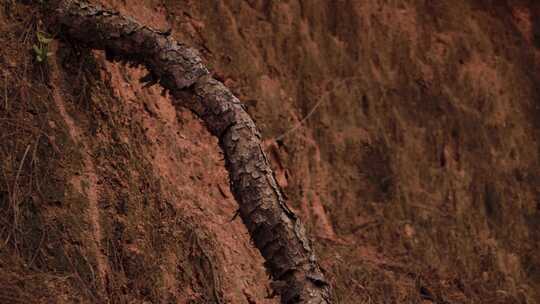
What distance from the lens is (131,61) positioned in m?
6.32

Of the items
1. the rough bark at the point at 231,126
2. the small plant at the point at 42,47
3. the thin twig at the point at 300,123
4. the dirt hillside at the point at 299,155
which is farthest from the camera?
the thin twig at the point at 300,123

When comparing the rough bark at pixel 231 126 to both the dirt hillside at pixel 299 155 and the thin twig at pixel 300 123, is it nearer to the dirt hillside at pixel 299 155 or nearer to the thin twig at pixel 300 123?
the dirt hillside at pixel 299 155

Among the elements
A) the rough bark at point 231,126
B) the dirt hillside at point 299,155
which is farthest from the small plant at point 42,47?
the rough bark at point 231,126

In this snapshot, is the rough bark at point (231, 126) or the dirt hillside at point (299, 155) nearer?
the rough bark at point (231, 126)

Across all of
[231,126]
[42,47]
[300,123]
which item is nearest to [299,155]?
[300,123]

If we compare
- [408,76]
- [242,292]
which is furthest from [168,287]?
[408,76]

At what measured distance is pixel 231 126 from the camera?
592 cm

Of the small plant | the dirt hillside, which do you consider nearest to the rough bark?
the small plant

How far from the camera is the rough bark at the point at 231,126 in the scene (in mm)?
5730

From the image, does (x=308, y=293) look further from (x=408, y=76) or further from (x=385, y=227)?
(x=408, y=76)

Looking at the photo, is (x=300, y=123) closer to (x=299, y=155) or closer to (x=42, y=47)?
(x=299, y=155)

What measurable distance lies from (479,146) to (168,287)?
5.53m

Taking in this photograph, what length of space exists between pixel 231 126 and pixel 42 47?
4.99 ft

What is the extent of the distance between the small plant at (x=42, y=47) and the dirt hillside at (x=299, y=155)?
0.03 meters
